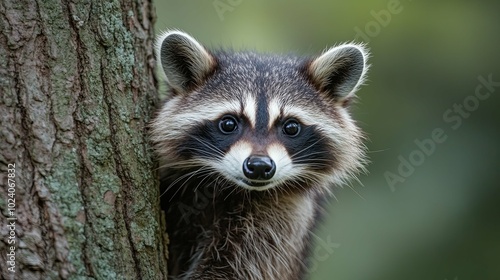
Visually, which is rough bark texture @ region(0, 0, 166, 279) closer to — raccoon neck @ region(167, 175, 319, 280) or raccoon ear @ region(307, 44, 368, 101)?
raccoon neck @ region(167, 175, 319, 280)

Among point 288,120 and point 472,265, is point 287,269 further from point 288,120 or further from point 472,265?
point 472,265

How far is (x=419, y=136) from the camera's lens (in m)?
8.88

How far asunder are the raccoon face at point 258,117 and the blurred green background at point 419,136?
258cm

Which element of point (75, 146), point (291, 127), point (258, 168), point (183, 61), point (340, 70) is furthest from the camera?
point (340, 70)

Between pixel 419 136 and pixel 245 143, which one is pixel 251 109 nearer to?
pixel 245 143

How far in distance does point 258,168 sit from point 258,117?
21.0 inches

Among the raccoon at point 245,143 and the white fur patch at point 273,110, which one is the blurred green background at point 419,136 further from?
the white fur patch at point 273,110

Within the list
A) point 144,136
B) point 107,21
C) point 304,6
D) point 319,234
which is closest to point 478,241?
point 319,234

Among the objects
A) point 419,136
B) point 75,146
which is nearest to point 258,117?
point 75,146

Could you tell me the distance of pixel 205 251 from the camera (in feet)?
18.5

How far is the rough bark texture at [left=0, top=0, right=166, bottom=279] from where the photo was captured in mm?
4105

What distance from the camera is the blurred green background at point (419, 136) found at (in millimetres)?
8539

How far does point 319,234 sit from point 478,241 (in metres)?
3.04

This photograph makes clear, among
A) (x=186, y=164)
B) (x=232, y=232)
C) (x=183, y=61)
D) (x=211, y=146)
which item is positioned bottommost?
(x=232, y=232)
